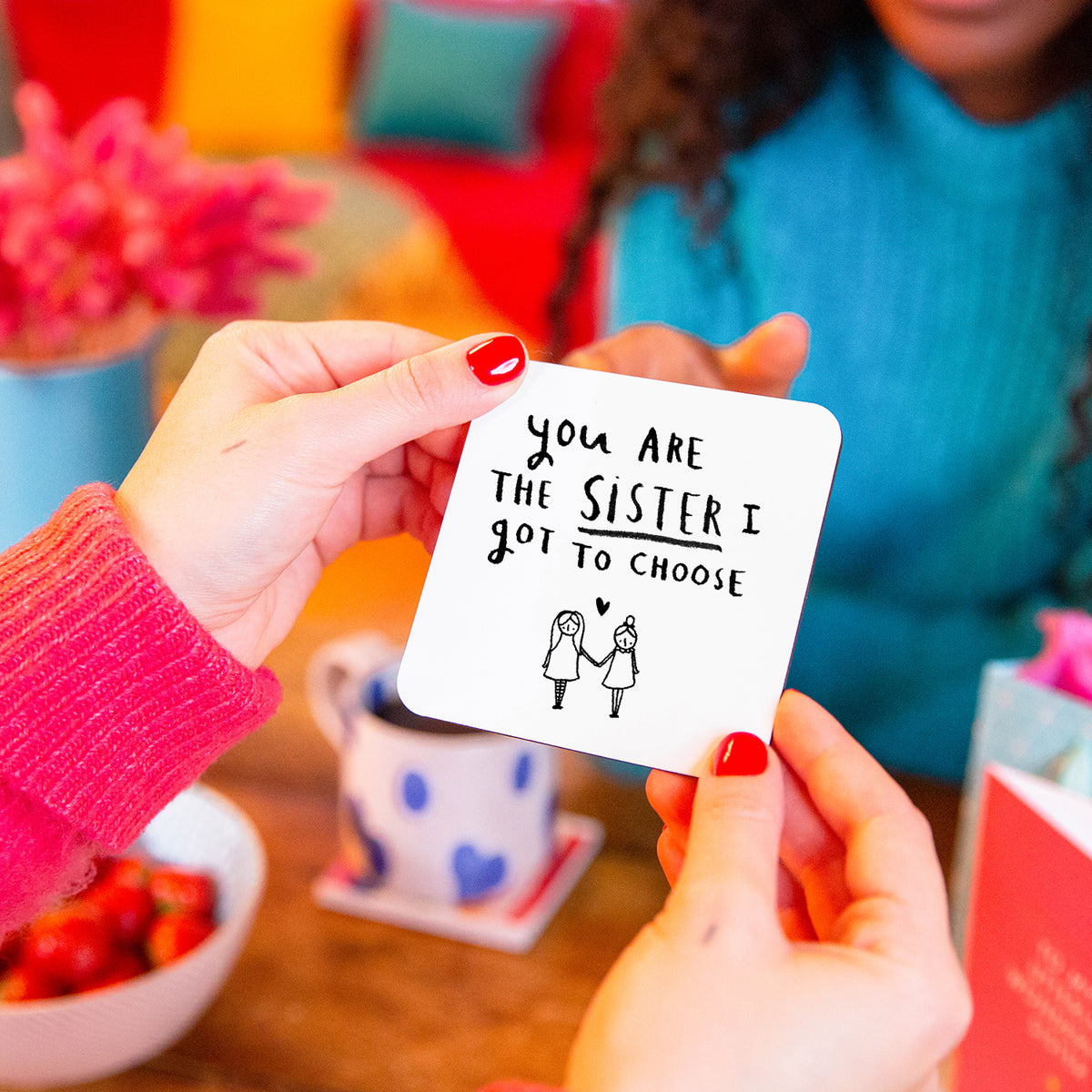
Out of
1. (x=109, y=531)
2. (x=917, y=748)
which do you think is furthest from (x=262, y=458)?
(x=917, y=748)

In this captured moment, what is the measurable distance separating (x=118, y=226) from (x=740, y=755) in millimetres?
622

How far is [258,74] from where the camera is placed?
124 inches

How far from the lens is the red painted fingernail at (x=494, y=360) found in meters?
0.53

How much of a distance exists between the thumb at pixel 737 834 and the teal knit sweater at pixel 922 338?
63 cm

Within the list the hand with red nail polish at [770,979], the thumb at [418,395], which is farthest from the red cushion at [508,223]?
the hand with red nail polish at [770,979]

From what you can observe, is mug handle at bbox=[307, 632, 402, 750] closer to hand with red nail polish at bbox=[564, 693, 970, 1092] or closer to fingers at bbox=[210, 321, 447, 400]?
fingers at bbox=[210, 321, 447, 400]

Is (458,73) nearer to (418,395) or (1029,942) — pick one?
(418,395)

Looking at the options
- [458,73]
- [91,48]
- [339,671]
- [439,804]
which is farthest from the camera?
[91,48]

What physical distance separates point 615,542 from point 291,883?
0.41 metres

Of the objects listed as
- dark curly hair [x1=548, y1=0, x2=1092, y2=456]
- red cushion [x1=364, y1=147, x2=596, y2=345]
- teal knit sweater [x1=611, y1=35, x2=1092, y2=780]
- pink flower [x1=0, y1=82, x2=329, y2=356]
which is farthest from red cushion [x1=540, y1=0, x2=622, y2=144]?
pink flower [x1=0, y1=82, x2=329, y2=356]

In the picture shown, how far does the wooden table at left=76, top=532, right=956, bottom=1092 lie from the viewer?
25.3 inches

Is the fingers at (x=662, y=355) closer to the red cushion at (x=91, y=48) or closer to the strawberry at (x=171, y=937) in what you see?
the strawberry at (x=171, y=937)

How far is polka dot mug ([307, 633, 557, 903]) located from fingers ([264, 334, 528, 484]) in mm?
252

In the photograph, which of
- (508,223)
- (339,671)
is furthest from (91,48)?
(339,671)
